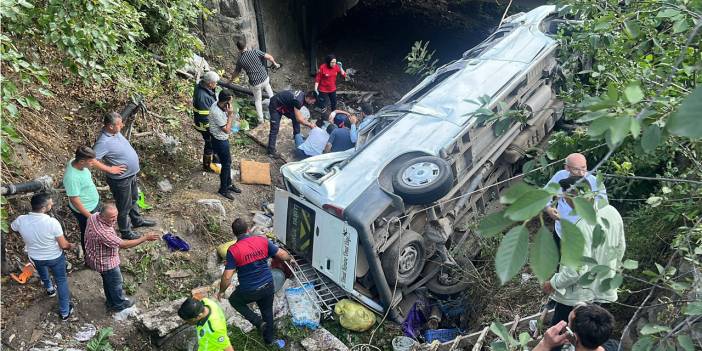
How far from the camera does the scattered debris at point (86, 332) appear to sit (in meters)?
5.45

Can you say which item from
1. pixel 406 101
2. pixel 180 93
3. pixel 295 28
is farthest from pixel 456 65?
pixel 295 28

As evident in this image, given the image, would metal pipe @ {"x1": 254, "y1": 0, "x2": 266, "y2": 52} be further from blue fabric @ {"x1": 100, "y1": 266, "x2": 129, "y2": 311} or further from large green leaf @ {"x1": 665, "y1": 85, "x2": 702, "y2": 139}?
large green leaf @ {"x1": 665, "y1": 85, "x2": 702, "y2": 139}

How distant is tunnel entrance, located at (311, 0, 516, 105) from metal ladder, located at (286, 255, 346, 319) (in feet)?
19.9

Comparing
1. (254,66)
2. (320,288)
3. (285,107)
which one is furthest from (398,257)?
(254,66)

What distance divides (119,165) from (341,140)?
297cm

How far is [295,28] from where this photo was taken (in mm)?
12820

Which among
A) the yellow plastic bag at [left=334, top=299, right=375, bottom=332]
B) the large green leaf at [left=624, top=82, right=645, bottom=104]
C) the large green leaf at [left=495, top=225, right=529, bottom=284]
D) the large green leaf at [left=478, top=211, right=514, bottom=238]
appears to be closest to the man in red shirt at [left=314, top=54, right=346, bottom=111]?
the yellow plastic bag at [left=334, top=299, right=375, bottom=332]

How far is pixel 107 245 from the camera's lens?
207 inches

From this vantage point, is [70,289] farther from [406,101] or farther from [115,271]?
[406,101]

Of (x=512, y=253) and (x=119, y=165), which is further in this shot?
(x=119, y=165)

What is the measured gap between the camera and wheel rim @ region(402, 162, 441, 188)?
18.5 feet

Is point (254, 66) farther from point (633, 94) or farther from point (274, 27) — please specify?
point (633, 94)

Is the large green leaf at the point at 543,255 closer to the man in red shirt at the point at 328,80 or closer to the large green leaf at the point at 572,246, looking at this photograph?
the large green leaf at the point at 572,246

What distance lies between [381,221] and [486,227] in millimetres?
3591
